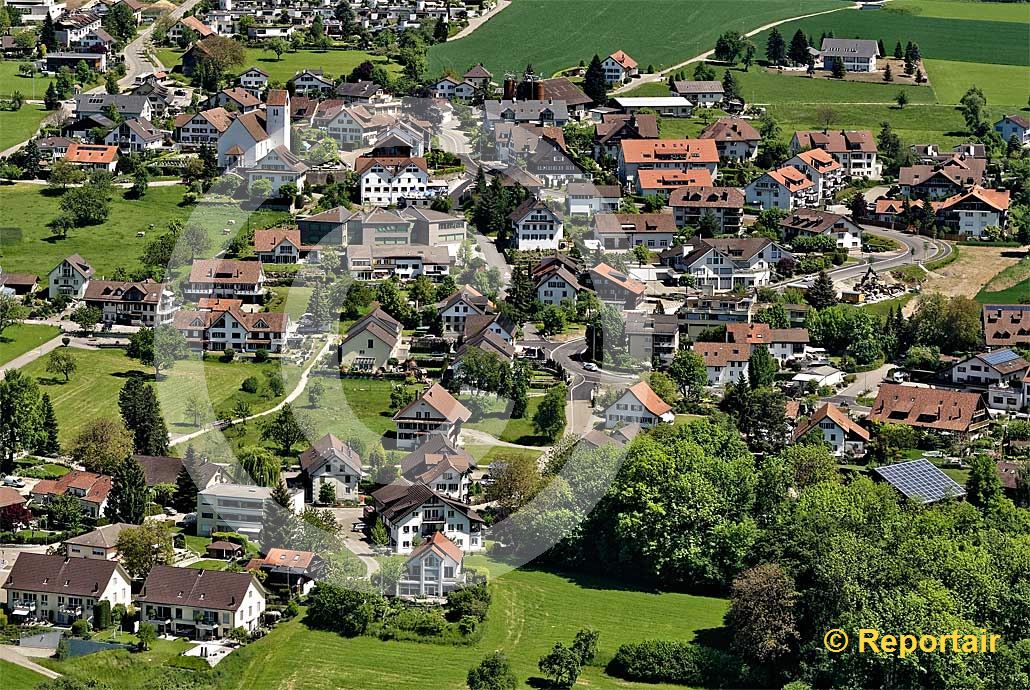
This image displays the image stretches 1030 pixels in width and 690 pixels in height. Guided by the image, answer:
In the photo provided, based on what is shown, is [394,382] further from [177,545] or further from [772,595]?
[772,595]

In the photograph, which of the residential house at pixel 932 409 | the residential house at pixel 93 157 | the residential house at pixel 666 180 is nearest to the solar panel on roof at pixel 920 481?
the residential house at pixel 932 409

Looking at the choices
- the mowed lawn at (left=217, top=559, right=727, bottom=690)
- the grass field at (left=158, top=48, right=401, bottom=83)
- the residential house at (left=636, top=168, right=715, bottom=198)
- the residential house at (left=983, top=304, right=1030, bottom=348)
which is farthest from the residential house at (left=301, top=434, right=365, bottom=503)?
the grass field at (left=158, top=48, right=401, bottom=83)

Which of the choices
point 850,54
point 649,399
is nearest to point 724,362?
point 649,399

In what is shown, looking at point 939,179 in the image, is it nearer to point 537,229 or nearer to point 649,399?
point 537,229

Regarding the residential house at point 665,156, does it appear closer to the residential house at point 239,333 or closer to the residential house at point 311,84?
the residential house at point 311,84

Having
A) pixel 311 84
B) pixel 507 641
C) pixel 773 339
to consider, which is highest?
pixel 311 84

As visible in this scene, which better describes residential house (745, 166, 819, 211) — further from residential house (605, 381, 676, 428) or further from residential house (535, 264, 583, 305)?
residential house (605, 381, 676, 428)
